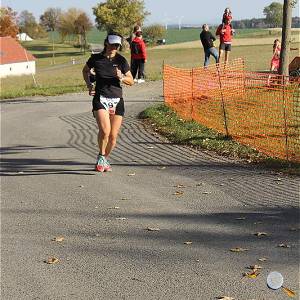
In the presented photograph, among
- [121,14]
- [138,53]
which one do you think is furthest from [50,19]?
[138,53]

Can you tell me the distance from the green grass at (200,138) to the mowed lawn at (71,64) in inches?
360

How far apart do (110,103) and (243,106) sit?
517 centimetres

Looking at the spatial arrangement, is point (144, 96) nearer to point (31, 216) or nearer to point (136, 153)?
point (136, 153)

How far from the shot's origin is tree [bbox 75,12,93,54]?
128250 mm

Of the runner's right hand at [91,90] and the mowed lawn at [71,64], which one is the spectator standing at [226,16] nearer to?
the mowed lawn at [71,64]

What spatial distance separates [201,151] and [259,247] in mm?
5081

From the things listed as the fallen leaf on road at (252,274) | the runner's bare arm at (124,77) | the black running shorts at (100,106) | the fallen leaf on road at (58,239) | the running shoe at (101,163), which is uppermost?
the runner's bare arm at (124,77)

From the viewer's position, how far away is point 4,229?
6168 mm

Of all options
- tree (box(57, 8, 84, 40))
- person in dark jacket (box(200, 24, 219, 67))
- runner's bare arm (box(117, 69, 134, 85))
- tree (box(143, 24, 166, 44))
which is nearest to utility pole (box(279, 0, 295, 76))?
person in dark jacket (box(200, 24, 219, 67))

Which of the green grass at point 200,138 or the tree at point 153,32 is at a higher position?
the green grass at point 200,138

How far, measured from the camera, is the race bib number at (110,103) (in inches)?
341

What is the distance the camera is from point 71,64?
3383 inches

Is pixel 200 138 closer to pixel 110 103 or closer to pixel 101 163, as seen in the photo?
pixel 101 163

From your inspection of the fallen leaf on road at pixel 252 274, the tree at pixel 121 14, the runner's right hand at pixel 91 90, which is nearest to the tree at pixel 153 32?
the tree at pixel 121 14
